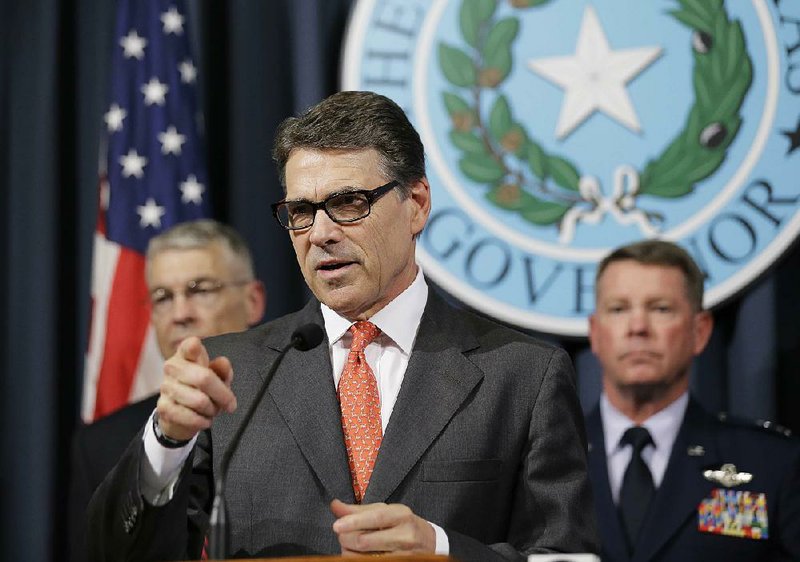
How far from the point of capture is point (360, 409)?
2.34 meters

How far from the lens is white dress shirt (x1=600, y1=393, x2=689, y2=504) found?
12.3ft

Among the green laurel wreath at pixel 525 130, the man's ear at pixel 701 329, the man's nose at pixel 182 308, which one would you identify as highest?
the green laurel wreath at pixel 525 130

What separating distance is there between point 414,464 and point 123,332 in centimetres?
223

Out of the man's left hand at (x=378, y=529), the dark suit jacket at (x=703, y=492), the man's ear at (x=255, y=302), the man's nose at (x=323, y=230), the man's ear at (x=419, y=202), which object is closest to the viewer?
the man's left hand at (x=378, y=529)

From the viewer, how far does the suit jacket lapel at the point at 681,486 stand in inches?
141

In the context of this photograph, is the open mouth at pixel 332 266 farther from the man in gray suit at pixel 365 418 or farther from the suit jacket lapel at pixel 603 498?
the suit jacket lapel at pixel 603 498

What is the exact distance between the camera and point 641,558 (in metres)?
3.55

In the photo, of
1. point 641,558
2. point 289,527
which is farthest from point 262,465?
point 641,558

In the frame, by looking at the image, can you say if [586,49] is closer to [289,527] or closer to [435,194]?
[435,194]

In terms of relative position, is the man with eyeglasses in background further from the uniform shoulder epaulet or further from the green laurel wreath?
the uniform shoulder epaulet

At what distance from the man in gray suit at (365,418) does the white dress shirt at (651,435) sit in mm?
1418

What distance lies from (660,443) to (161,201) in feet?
6.08

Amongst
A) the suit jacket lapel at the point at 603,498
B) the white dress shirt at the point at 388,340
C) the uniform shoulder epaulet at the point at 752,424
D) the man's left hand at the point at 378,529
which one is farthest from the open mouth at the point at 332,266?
the uniform shoulder epaulet at the point at 752,424

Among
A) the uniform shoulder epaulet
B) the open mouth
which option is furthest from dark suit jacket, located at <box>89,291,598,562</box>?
the uniform shoulder epaulet
